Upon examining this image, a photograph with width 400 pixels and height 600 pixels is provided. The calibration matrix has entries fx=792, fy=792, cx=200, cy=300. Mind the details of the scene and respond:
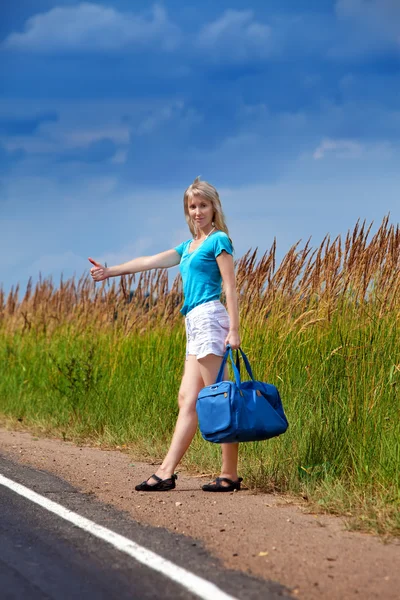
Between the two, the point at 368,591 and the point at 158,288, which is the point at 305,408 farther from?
the point at 158,288

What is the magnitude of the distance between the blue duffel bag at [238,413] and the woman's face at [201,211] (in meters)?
1.30

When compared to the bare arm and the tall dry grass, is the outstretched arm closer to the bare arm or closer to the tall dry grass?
the bare arm

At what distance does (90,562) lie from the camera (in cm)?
479

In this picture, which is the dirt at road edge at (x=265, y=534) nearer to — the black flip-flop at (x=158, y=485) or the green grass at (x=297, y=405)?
the black flip-flop at (x=158, y=485)

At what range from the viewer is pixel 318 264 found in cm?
897

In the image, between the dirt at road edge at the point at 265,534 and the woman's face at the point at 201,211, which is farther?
the woman's face at the point at 201,211

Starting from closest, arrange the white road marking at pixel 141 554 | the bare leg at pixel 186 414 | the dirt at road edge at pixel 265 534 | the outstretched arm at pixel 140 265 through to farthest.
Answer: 1. the white road marking at pixel 141 554
2. the dirt at road edge at pixel 265 534
3. the bare leg at pixel 186 414
4. the outstretched arm at pixel 140 265

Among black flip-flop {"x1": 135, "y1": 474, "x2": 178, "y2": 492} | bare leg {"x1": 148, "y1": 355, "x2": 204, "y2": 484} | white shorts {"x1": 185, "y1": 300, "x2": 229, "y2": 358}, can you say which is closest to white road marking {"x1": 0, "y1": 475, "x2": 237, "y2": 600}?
black flip-flop {"x1": 135, "y1": 474, "x2": 178, "y2": 492}

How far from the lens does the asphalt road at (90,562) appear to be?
424 centimetres

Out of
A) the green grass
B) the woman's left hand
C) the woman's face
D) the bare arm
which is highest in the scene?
the woman's face

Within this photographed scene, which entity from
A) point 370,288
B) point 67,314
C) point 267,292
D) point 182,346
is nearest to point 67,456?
point 182,346

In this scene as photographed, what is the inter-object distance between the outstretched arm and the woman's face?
454 mm

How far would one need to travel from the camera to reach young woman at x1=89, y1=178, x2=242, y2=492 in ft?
21.4

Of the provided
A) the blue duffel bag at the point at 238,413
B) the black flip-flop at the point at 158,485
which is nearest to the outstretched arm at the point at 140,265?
the blue duffel bag at the point at 238,413
